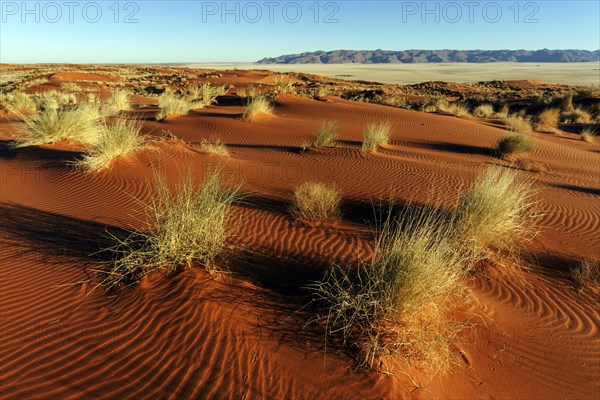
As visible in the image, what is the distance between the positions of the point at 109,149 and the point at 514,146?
1316 cm

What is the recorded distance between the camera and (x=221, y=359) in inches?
143

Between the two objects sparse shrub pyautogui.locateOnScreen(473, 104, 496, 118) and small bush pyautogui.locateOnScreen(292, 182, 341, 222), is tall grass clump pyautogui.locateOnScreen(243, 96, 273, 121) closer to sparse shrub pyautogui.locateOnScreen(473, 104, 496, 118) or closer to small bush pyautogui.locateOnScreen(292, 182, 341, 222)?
small bush pyautogui.locateOnScreen(292, 182, 341, 222)

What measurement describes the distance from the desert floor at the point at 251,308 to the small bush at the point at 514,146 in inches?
175

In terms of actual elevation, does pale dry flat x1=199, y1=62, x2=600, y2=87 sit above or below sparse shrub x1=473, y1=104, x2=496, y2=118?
above

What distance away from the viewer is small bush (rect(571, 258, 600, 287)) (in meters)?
5.66

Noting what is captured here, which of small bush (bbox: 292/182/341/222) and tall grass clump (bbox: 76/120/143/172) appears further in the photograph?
tall grass clump (bbox: 76/120/143/172)

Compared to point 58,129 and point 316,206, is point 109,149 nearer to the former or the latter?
point 58,129

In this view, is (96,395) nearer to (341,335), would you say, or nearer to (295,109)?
(341,335)

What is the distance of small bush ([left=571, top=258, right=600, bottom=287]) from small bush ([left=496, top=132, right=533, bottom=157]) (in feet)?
29.6

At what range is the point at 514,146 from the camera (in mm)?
14055

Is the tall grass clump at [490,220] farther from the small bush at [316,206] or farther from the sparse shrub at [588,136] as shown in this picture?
the sparse shrub at [588,136]

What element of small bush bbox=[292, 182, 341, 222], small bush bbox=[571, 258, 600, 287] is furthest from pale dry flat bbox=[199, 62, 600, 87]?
small bush bbox=[292, 182, 341, 222]

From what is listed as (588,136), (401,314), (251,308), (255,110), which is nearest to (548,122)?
(588,136)

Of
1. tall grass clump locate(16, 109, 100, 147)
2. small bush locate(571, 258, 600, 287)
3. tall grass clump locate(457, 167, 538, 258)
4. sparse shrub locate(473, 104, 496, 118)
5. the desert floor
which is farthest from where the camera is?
sparse shrub locate(473, 104, 496, 118)
